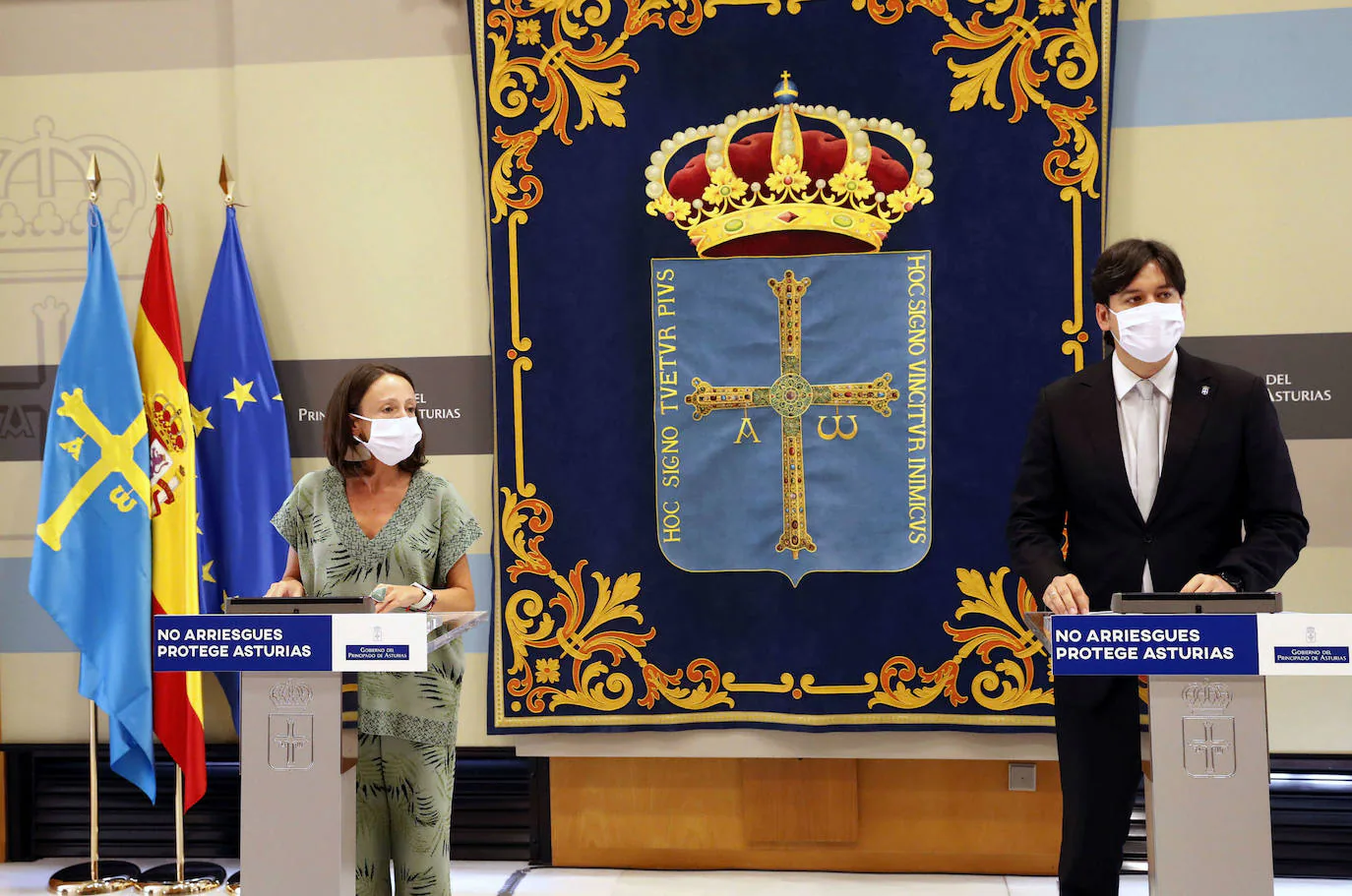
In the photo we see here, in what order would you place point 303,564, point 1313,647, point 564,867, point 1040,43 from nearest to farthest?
1. point 1313,647
2. point 303,564
3. point 1040,43
4. point 564,867

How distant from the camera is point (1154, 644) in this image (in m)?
1.58

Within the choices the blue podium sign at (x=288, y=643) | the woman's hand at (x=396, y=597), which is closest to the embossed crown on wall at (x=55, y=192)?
the woman's hand at (x=396, y=597)

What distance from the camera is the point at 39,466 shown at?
12.0ft

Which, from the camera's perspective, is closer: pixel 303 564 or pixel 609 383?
pixel 303 564

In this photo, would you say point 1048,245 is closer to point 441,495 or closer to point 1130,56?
point 1130,56

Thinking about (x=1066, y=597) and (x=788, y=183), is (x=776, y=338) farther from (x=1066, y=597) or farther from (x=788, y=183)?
(x=1066, y=597)

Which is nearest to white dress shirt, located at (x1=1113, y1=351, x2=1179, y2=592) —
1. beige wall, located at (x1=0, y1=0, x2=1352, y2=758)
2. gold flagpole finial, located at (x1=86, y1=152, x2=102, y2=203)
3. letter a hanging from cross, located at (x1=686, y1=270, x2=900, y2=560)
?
letter a hanging from cross, located at (x1=686, y1=270, x2=900, y2=560)

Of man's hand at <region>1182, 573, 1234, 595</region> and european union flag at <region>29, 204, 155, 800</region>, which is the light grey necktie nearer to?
man's hand at <region>1182, 573, 1234, 595</region>

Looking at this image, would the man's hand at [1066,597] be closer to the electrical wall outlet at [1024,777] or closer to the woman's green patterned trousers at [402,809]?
the woman's green patterned trousers at [402,809]

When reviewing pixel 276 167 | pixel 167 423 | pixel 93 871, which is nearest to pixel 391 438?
pixel 167 423

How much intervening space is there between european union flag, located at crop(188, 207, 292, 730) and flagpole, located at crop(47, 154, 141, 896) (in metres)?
0.43

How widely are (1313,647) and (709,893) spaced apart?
7.18 feet

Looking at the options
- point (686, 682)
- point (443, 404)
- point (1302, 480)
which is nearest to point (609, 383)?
point (443, 404)

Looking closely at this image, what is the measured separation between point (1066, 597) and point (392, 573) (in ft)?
4.43
